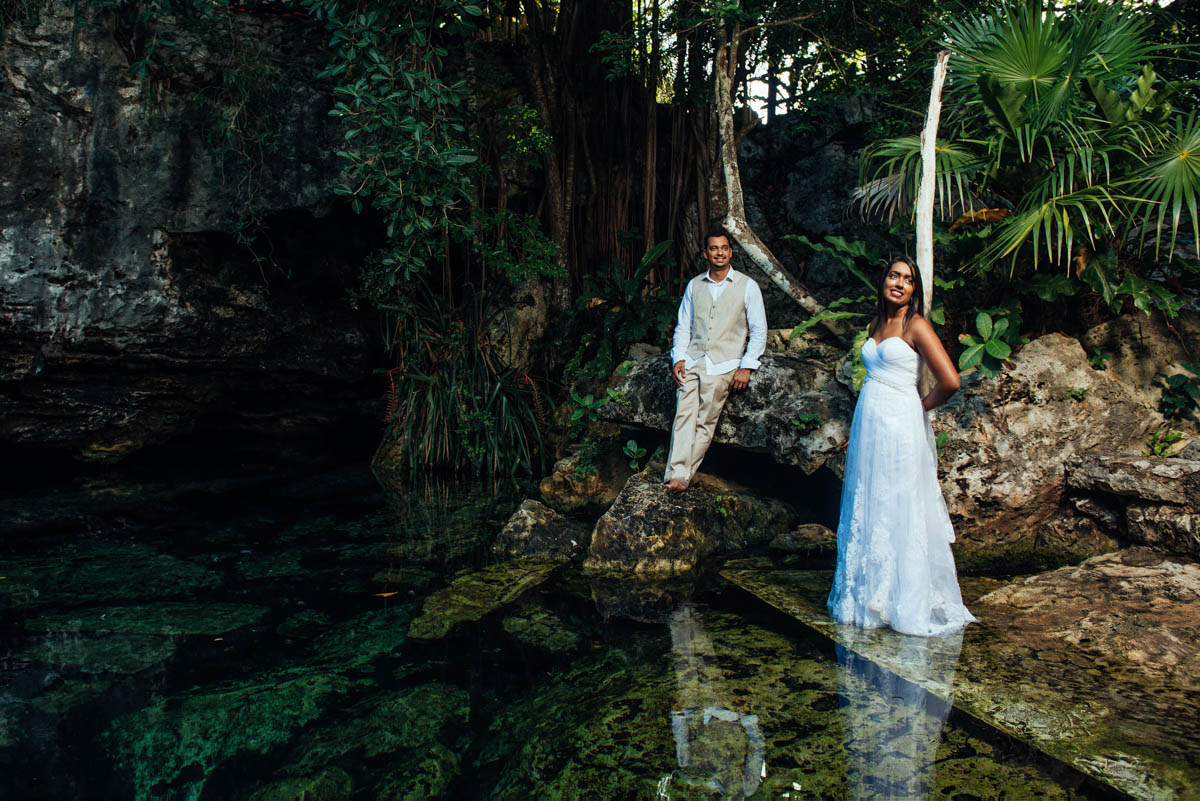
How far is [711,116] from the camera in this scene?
7.36 meters

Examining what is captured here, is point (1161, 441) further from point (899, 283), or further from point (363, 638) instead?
point (363, 638)

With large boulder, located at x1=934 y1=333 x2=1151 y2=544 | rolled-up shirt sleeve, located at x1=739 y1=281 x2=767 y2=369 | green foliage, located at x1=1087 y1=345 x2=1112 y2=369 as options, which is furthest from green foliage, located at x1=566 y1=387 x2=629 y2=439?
green foliage, located at x1=1087 y1=345 x2=1112 y2=369

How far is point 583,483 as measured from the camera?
19.2 ft

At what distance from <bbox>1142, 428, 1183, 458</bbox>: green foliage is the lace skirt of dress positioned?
6.87 feet

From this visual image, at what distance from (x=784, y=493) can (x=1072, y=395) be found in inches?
73.6

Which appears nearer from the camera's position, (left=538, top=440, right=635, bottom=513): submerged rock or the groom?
the groom

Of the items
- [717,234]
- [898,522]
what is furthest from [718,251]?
[898,522]

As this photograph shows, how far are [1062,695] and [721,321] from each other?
2852 millimetres

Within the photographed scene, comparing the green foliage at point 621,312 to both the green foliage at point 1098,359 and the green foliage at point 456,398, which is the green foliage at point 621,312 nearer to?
the green foliage at point 456,398

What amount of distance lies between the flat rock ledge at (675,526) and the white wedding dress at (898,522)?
1212 mm

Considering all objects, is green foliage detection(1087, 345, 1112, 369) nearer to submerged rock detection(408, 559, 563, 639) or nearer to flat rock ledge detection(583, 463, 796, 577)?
flat rock ledge detection(583, 463, 796, 577)

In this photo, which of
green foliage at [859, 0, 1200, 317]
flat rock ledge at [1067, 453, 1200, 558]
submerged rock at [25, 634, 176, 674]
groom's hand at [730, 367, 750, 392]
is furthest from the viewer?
groom's hand at [730, 367, 750, 392]

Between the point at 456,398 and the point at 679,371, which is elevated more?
the point at 679,371

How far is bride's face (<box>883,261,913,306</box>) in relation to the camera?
3.35 metres
